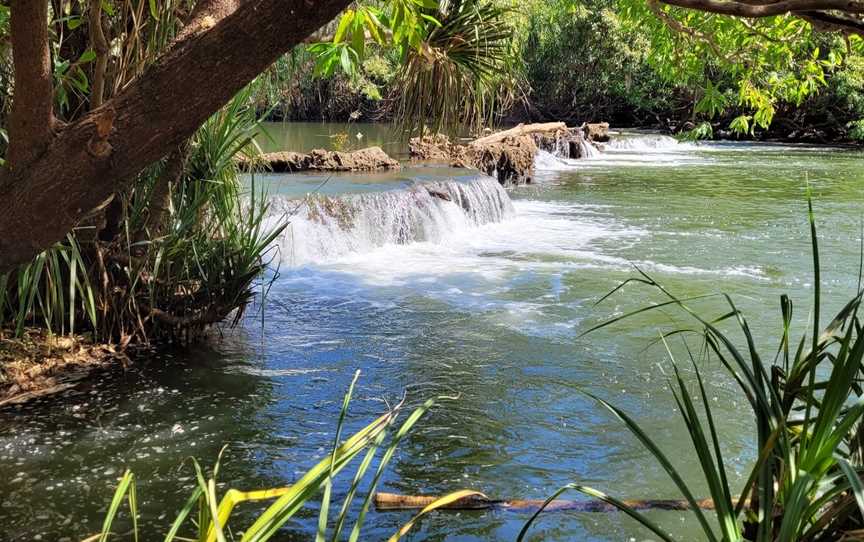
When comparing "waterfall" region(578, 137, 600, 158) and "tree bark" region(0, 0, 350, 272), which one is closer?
"tree bark" region(0, 0, 350, 272)

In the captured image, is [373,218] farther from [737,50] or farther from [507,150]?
[507,150]

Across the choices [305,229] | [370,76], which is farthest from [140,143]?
[370,76]

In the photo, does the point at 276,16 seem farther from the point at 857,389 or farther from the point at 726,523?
the point at 857,389

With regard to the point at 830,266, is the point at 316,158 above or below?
Result: above

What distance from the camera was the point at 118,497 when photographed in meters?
1.82

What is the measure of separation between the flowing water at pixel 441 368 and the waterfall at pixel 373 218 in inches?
1.2

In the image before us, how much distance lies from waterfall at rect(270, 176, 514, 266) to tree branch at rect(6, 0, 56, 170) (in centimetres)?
733

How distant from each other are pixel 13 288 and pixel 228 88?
13.6ft

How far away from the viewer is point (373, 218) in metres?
11.4

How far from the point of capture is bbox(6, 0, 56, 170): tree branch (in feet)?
6.97

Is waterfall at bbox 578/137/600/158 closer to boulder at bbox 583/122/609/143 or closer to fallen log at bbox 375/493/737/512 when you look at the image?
boulder at bbox 583/122/609/143

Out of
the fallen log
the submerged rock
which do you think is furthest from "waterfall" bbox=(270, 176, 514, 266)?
the fallen log

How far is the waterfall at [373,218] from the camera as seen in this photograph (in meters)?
10.6

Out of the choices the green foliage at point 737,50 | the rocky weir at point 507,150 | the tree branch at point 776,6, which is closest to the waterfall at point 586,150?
the rocky weir at point 507,150
